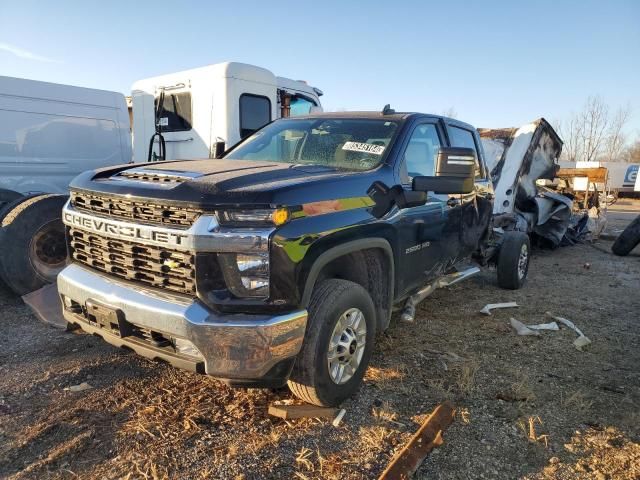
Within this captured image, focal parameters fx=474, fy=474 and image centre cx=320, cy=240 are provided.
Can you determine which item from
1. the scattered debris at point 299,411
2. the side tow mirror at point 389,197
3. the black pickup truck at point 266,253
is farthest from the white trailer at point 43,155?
the side tow mirror at point 389,197

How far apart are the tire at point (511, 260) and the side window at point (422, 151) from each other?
252 centimetres

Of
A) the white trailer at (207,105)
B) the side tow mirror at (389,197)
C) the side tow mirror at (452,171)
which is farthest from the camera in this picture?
the white trailer at (207,105)

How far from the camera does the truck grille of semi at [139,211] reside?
246 cm

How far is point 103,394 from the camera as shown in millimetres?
3154

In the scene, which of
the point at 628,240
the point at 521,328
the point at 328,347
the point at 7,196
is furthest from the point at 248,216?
the point at 628,240

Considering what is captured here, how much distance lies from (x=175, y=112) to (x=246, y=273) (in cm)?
587

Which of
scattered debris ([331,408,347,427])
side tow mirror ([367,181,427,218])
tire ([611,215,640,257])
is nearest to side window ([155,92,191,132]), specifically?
side tow mirror ([367,181,427,218])

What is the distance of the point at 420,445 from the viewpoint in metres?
2.61

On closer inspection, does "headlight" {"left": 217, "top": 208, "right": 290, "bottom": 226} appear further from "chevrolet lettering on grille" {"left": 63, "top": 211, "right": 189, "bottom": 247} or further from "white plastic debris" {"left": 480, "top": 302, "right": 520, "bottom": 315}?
"white plastic debris" {"left": 480, "top": 302, "right": 520, "bottom": 315}

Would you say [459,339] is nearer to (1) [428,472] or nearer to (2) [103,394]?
(1) [428,472]

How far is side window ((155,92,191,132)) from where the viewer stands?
7297mm

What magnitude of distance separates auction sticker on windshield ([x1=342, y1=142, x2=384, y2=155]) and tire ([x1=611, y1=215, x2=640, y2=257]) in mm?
7634

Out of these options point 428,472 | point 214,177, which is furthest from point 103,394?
point 428,472

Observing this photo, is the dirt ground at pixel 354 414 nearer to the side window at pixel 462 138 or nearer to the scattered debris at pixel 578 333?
the scattered debris at pixel 578 333
